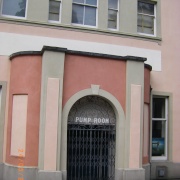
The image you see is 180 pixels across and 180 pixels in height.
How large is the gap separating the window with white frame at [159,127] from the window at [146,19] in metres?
2.80

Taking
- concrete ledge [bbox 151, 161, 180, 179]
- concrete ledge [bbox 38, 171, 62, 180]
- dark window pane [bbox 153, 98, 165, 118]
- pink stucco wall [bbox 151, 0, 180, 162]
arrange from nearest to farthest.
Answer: concrete ledge [bbox 38, 171, 62, 180], concrete ledge [bbox 151, 161, 180, 179], pink stucco wall [bbox 151, 0, 180, 162], dark window pane [bbox 153, 98, 165, 118]

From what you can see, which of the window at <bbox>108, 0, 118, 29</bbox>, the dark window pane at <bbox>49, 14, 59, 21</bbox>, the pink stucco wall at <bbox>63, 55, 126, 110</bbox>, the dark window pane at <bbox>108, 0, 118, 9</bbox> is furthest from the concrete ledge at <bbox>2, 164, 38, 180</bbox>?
the dark window pane at <bbox>108, 0, 118, 9</bbox>

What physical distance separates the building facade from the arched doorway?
1.3 inches

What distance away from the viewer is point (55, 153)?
9414 mm

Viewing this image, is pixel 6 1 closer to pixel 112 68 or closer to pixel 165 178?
pixel 112 68

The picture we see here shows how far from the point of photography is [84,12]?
1226cm

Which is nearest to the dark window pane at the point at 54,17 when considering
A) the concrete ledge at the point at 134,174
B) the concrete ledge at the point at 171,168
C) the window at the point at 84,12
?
the window at the point at 84,12

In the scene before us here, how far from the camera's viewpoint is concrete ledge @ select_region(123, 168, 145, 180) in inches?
393

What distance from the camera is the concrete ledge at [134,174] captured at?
32.7 feet

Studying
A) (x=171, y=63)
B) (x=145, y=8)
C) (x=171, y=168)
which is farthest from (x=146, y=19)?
(x=171, y=168)

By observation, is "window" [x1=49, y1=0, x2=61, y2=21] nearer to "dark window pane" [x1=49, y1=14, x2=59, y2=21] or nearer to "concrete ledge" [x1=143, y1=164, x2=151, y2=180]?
"dark window pane" [x1=49, y1=14, x2=59, y2=21]

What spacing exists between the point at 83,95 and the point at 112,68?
1.36 meters

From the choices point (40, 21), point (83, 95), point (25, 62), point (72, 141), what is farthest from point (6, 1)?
point (72, 141)

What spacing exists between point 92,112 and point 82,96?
87 cm
